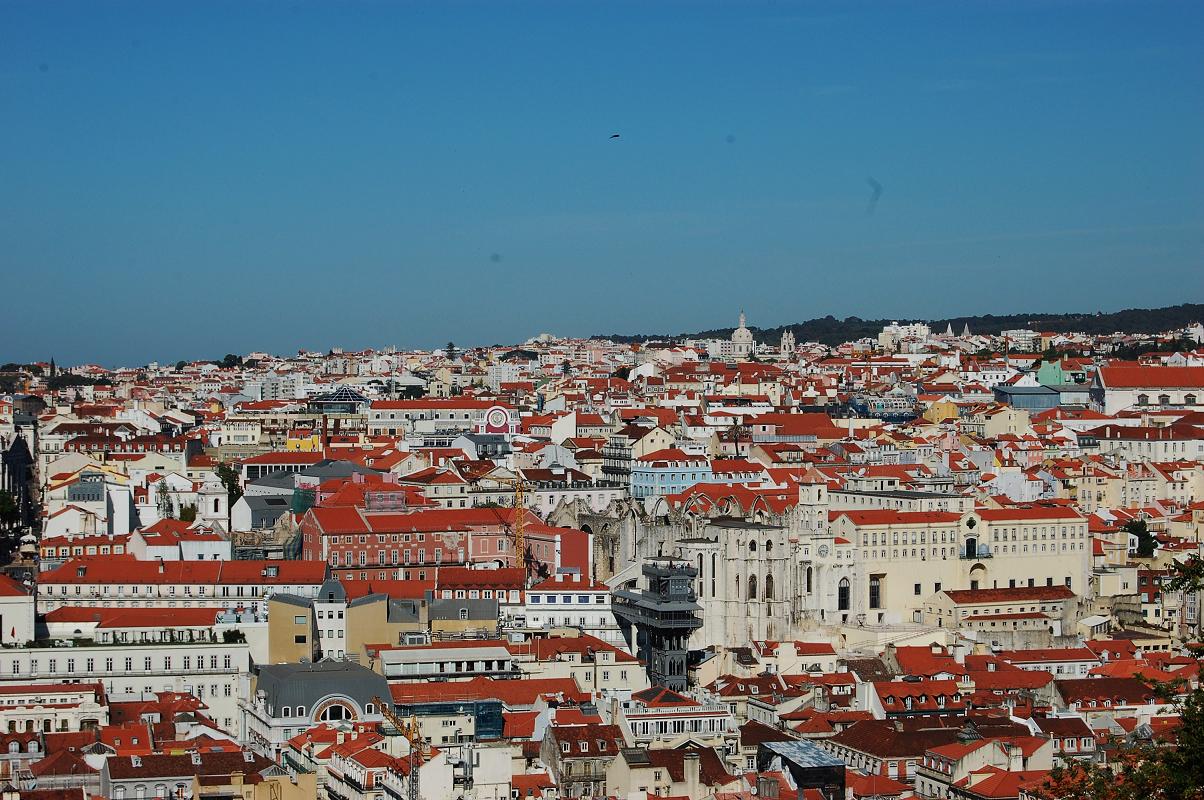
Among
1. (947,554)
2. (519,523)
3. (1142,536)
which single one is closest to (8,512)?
(519,523)

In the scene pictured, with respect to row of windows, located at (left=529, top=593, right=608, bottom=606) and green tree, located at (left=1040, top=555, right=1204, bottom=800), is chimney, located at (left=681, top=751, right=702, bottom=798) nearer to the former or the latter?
row of windows, located at (left=529, top=593, right=608, bottom=606)

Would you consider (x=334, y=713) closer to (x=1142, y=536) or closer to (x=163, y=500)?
(x=163, y=500)

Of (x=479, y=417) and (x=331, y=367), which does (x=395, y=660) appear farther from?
(x=331, y=367)

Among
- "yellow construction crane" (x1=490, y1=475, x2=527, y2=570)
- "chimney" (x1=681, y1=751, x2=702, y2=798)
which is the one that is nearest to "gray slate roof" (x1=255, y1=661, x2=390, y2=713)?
"chimney" (x1=681, y1=751, x2=702, y2=798)

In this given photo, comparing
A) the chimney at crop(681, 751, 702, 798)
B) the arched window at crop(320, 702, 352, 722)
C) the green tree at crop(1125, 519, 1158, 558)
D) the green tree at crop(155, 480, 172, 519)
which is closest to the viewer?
the chimney at crop(681, 751, 702, 798)

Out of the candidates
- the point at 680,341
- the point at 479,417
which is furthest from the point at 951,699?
the point at 680,341

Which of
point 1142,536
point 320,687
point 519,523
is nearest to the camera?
point 320,687

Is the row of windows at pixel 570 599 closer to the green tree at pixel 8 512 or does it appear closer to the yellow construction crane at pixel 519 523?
the yellow construction crane at pixel 519 523

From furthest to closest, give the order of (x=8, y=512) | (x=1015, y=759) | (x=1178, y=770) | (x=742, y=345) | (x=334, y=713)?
(x=742, y=345) → (x=8, y=512) → (x=334, y=713) → (x=1015, y=759) → (x=1178, y=770)
